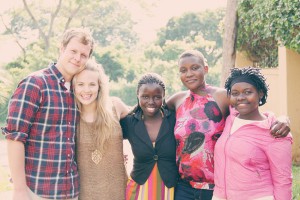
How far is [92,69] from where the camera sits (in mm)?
3865

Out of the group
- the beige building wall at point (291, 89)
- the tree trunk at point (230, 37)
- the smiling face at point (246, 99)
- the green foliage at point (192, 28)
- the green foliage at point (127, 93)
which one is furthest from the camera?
the green foliage at point (192, 28)

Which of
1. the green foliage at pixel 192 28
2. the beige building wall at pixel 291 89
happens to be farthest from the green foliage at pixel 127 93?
the beige building wall at pixel 291 89

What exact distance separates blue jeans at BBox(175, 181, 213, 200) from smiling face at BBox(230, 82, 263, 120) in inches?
30.4

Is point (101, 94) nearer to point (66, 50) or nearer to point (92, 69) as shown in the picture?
point (92, 69)

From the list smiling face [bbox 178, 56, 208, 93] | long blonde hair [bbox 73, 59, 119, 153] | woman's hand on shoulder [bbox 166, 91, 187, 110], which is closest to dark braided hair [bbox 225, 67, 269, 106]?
smiling face [bbox 178, 56, 208, 93]

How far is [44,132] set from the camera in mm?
3475

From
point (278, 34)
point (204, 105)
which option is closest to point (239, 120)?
point (204, 105)

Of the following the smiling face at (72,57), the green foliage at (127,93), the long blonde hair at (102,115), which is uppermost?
the green foliage at (127,93)

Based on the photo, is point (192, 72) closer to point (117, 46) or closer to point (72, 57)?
point (72, 57)

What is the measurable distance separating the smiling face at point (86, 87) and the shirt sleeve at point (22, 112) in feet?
1.44

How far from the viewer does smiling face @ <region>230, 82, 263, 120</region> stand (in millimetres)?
3275

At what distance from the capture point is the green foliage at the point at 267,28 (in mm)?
7543

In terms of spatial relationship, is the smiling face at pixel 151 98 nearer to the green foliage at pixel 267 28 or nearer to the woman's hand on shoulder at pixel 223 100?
the woman's hand on shoulder at pixel 223 100

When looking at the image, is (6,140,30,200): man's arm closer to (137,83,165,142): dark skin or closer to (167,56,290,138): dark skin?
(137,83,165,142): dark skin
